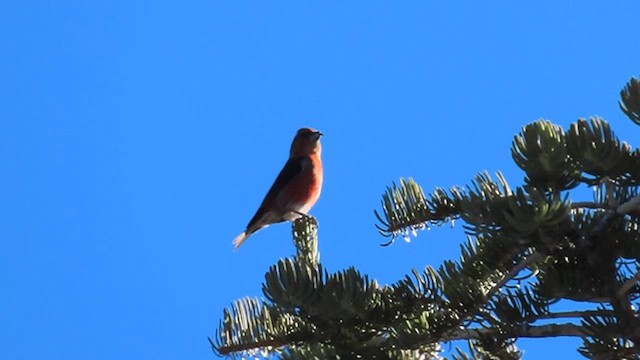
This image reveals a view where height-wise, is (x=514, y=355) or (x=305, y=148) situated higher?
(x=305, y=148)

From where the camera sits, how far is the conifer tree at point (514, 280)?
99.5 inches

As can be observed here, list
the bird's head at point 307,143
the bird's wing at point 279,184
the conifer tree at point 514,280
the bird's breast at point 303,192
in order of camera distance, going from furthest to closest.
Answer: the bird's head at point 307,143 < the bird's wing at point 279,184 < the bird's breast at point 303,192 < the conifer tree at point 514,280

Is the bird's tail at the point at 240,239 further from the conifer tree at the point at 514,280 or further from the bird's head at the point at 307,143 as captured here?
the conifer tree at the point at 514,280

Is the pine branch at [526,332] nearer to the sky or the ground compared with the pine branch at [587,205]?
nearer to the ground

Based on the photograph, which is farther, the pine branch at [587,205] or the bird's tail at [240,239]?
the bird's tail at [240,239]

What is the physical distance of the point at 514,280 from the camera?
9.07 ft

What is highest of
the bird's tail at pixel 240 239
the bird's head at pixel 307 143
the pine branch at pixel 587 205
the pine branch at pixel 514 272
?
the bird's head at pixel 307 143

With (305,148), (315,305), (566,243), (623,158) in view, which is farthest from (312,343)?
(305,148)

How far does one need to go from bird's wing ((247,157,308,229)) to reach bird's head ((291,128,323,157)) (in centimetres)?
56

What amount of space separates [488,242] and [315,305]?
0.51 metres

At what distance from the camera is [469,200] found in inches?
A: 97.9

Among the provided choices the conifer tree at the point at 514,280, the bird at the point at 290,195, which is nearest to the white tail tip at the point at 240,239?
the bird at the point at 290,195

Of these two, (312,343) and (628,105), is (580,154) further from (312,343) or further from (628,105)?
(312,343)

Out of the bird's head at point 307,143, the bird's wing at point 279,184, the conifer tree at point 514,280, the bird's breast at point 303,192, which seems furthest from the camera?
the bird's head at point 307,143
